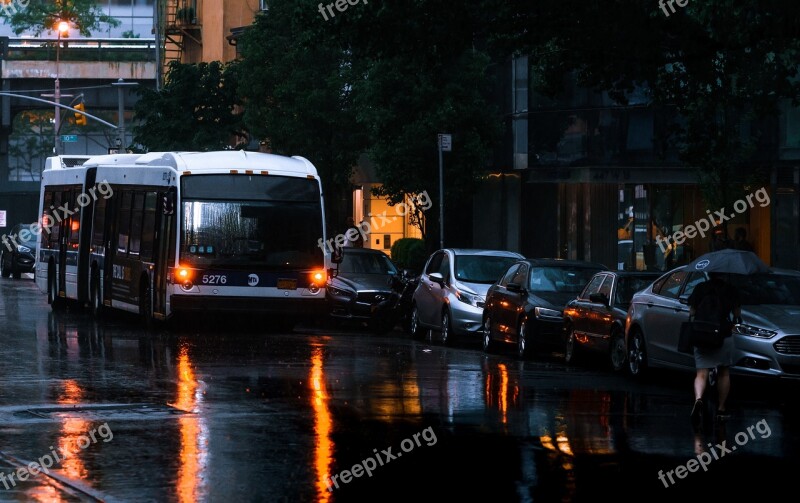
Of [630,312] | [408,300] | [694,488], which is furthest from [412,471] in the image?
[408,300]

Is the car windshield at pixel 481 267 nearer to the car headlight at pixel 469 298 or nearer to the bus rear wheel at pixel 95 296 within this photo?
the car headlight at pixel 469 298

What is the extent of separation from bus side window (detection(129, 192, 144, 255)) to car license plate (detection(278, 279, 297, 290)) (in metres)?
3.20

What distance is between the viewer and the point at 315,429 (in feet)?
40.8

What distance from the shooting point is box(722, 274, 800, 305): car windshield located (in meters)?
17.0

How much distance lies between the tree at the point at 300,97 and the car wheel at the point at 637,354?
801 inches

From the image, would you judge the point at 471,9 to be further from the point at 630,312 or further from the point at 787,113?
the point at 787,113

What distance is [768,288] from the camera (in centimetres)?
1728

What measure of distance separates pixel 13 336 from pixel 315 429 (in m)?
12.0

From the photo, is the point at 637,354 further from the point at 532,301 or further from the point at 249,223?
the point at 249,223

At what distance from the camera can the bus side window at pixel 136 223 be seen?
1057 inches

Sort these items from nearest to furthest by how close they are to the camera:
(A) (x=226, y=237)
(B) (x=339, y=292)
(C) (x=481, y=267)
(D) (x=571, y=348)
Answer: (D) (x=571, y=348)
(A) (x=226, y=237)
(C) (x=481, y=267)
(B) (x=339, y=292)

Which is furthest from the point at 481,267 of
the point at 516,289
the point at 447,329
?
the point at 516,289

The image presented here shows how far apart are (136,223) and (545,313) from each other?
8587 millimetres

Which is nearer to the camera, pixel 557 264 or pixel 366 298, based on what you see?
pixel 557 264
